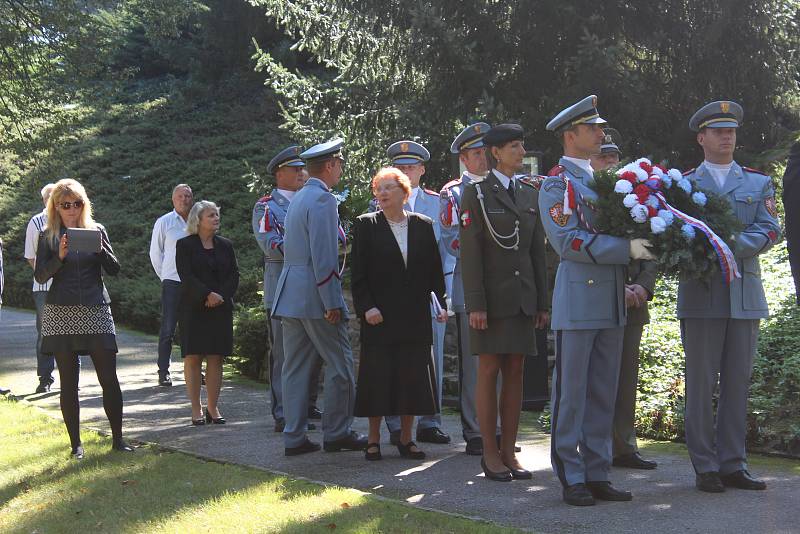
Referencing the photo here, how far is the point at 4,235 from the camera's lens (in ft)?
94.9

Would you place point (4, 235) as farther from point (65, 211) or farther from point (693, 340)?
point (693, 340)


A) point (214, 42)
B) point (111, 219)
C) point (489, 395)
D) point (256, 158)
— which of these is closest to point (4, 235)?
point (111, 219)

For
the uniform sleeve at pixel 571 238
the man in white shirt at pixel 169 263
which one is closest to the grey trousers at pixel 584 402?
the uniform sleeve at pixel 571 238

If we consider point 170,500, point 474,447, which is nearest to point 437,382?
point 474,447

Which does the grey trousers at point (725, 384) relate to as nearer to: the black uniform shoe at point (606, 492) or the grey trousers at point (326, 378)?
the black uniform shoe at point (606, 492)

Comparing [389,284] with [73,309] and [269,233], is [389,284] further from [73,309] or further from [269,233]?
[73,309]

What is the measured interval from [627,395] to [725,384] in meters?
0.99

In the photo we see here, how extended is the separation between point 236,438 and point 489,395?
108 inches

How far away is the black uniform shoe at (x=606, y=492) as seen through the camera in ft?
20.5

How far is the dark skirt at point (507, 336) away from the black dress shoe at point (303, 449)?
1827 mm

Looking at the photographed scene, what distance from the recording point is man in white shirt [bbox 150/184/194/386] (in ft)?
39.9

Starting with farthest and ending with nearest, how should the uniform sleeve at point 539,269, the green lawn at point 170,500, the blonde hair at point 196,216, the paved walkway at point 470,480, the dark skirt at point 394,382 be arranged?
the blonde hair at point 196,216 < the dark skirt at point 394,382 < the uniform sleeve at point 539,269 < the green lawn at point 170,500 < the paved walkway at point 470,480

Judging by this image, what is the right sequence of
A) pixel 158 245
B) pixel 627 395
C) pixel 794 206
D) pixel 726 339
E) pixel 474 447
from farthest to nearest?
pixel 158 245 < pixel 474 447 < pixel 627 395 < pixel 726 339 < pixel 794 206

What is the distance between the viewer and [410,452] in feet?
25.8
